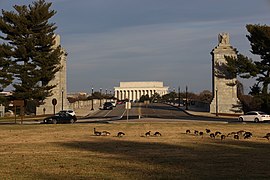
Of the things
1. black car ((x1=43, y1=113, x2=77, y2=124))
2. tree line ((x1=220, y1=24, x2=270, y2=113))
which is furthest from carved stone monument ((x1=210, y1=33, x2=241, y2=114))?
black car ((x1=43, y1=113, x2=77, y2=124))

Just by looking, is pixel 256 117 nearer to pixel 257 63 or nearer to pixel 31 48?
pixel 257 63

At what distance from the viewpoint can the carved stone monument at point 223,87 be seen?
226 ft

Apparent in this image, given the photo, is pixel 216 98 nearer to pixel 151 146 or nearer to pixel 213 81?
pixel 213 81

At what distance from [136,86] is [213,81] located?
12836 centimetres

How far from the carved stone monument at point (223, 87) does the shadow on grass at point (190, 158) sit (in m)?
40.7

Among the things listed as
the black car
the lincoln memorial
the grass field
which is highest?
the lincoln memorial

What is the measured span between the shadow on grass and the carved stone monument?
1604 inches

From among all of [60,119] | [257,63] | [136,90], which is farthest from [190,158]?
[136,90]

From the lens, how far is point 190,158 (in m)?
20.4

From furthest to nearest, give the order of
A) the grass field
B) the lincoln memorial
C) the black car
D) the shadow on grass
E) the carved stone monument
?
the lincoln memorial, the carved stone monument, the black car, the shadow on grass, the grass field

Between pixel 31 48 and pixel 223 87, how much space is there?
1042 inches

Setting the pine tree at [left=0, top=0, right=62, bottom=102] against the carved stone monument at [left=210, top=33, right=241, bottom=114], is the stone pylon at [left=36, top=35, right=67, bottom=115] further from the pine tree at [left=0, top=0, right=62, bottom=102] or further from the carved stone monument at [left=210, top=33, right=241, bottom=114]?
the carved stone monument at [left=210, top=33, right=241, bottom=114]

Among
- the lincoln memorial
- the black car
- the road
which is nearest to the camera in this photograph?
the black car

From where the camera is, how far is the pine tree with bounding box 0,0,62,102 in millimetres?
66062
